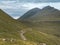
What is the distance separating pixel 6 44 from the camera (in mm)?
85812

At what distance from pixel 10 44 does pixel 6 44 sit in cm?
130

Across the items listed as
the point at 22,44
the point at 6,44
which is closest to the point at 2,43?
the point at 6,44

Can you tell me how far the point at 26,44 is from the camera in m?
95.7

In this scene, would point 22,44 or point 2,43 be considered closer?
point 2,43

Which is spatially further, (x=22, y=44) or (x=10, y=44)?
(x=22, y=44)

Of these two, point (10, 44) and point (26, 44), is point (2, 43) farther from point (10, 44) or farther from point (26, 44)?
point (26, 44)

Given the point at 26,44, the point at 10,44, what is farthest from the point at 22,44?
the point at 10,44

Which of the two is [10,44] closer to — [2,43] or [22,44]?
[2,43]

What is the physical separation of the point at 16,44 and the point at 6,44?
5.28m

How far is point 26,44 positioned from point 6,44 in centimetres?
1178

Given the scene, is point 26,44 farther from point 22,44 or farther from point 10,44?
point 10,44

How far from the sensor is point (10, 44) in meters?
86.0

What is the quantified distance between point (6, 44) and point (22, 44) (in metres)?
10.2

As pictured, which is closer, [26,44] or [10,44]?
[10,44]
